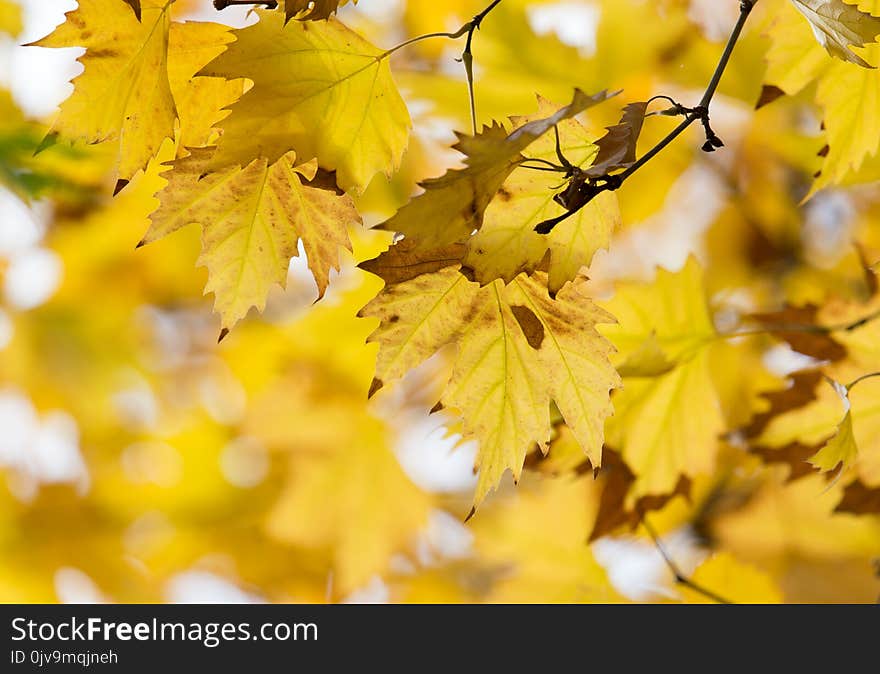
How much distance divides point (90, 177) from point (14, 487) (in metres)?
1.06

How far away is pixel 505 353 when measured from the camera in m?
0.58

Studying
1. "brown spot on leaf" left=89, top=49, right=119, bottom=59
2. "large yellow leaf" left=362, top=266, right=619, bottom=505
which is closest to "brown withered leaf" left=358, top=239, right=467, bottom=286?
"large yellow leaf" left=362, top=266, right=619, bottom=505

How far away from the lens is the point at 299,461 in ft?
5.68

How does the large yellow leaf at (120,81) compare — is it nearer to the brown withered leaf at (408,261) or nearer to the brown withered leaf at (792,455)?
the brown withered leaf at (408,261)

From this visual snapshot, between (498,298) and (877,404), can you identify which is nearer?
(498,298)

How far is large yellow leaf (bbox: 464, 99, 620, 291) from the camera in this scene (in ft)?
1.63

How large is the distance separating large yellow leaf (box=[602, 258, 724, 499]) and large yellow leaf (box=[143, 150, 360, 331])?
39 cm

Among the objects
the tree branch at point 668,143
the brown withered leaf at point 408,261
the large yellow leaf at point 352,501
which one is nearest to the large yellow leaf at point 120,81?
the brown withered leaf at point 408,261

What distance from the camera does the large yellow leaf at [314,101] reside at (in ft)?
1.72

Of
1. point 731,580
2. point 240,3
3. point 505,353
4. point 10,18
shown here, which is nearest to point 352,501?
point 731,580

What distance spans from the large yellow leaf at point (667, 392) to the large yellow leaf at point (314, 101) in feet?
1.24
